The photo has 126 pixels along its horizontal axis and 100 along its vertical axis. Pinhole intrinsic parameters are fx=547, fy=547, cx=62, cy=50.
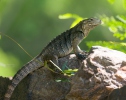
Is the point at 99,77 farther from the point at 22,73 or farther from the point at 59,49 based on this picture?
the point at 59,49

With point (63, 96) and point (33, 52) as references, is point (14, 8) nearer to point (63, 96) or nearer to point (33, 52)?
point (33, 52)

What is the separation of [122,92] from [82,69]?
633 millimetres

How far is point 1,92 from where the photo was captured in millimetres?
7523

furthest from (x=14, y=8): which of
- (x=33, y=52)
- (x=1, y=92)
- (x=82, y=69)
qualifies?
(x=82, y=69)

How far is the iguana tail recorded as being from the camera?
24.0 ft

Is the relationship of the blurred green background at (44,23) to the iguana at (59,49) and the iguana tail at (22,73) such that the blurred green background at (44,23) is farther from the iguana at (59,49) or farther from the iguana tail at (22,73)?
the iguana tail at (22,73)

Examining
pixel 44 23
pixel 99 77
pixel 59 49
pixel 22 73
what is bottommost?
pixel 99 77

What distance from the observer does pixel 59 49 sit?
786cm

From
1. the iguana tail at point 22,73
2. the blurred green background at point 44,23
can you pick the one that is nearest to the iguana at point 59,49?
the iguana tail at point 22,73

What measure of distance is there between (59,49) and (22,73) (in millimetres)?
716

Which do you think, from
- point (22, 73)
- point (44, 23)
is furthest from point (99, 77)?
point (44, 23)

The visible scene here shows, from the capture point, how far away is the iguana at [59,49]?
743 centimetres

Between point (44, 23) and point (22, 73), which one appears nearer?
point (22, 73)

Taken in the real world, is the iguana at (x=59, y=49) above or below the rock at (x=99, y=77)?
above
